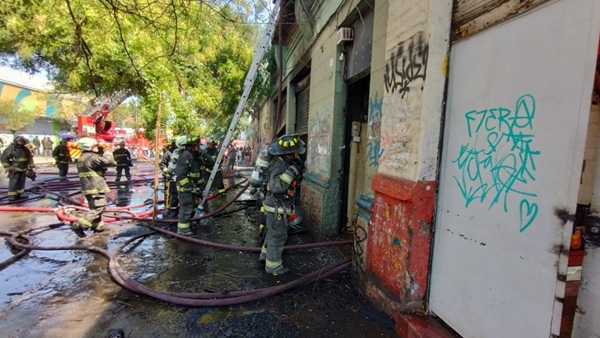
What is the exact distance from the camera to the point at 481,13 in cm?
219

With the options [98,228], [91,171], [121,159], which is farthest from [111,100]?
[98,228]

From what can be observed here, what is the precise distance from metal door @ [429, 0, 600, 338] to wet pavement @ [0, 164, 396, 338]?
0.99 meters

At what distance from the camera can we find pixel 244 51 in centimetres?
1356

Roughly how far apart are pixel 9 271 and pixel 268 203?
11.4 ft

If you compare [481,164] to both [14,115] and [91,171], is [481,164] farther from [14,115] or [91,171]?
[14,115]

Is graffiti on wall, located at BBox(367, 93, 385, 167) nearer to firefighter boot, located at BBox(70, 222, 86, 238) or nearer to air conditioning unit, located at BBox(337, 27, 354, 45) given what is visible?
air conditioning unit, located at BBox(337, 27, 354, 45)

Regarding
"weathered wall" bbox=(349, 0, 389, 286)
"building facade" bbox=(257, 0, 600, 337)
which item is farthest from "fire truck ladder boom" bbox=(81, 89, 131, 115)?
"building facade" bbox=(257, 0, 600, 337)

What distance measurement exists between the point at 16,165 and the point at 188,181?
6.01 metres

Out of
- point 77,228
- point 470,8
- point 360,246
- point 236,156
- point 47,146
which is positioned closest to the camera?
point 470,8

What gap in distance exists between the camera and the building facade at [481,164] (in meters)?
1.62

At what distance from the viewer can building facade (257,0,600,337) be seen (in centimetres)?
162

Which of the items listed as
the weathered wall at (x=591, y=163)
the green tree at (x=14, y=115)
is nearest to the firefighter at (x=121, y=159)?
the weathered wall at (x=591, y=163)

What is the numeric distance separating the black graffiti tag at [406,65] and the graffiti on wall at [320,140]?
84.0 inches

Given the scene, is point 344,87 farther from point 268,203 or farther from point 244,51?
point 244,51
